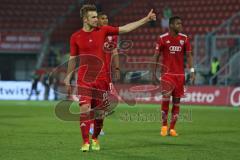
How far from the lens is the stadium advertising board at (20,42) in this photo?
128ft

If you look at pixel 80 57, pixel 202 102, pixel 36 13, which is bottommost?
pixel 202 102

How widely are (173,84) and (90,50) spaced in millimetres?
4075

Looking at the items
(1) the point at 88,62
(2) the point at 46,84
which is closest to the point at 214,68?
(2) the point at 46,84

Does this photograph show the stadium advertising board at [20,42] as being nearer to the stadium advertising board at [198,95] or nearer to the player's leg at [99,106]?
the stadium advertising board at [198,95]

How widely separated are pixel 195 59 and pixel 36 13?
493 inches

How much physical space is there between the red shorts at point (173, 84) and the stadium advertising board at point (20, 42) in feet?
83.8

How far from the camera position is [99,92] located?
35.3 feet

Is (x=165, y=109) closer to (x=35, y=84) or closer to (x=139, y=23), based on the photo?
(x=139, y=23)

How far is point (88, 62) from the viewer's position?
10.6m

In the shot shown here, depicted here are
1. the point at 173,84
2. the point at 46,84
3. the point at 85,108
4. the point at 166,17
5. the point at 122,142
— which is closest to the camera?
the point at 85,108

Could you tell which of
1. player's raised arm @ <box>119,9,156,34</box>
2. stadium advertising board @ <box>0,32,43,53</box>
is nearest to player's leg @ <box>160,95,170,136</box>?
player's raised arm @ <box>119,9,156,34</box>

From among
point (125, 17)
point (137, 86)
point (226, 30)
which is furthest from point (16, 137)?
point (125, 17)

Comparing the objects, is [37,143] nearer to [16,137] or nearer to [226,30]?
[16,137]

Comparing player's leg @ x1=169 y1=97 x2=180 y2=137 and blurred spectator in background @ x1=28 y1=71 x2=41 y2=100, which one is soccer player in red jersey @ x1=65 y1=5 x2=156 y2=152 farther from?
blurred spectator in background @ x1=28 y1=71 x2=41 y2=100
